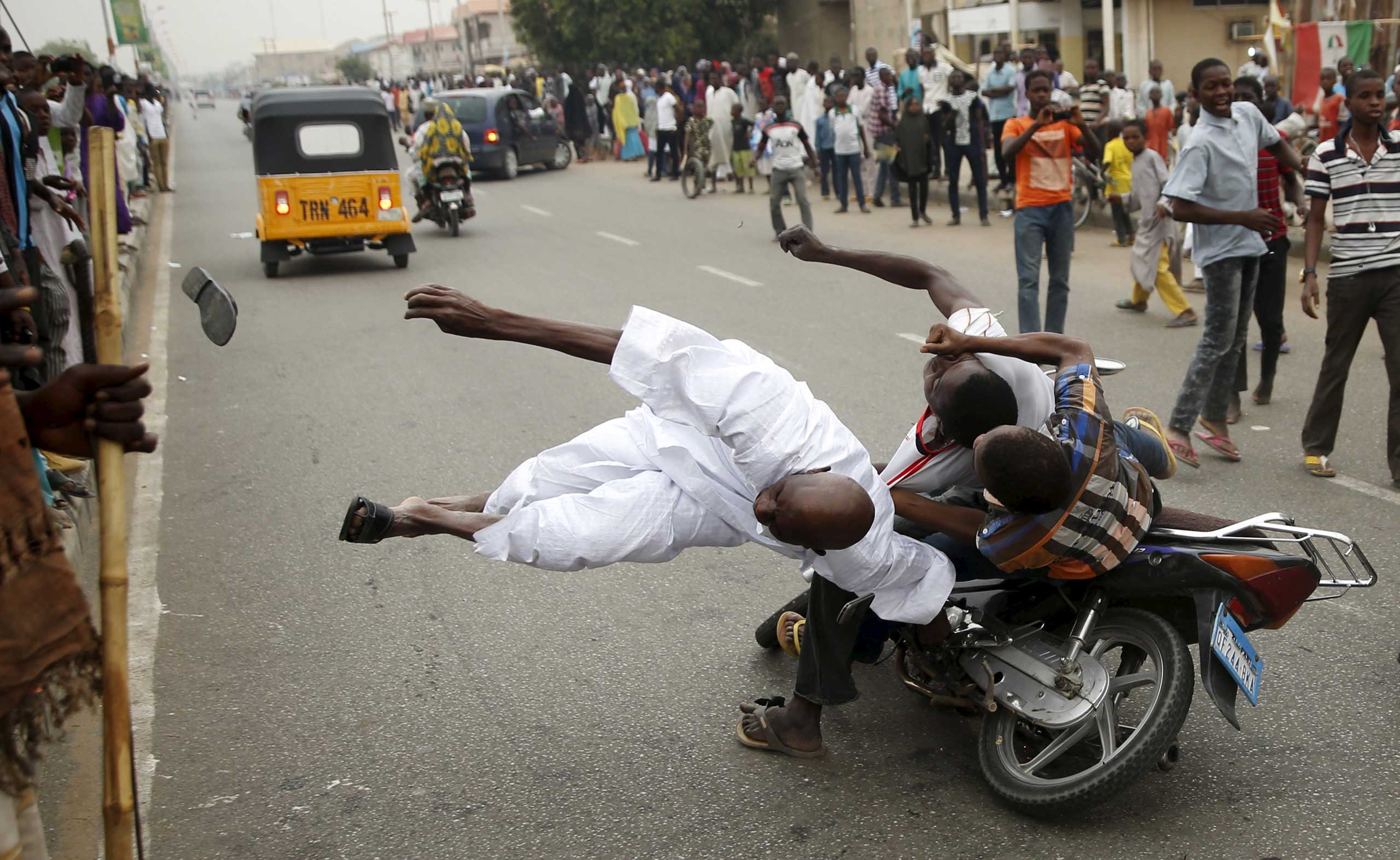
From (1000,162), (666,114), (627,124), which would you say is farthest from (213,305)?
(627,124)

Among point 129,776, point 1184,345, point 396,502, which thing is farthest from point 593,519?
point 1184,345

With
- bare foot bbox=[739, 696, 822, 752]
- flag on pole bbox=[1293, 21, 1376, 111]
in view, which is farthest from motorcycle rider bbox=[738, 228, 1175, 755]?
flag on pole bbox=[1293, 21, 1376, 111]

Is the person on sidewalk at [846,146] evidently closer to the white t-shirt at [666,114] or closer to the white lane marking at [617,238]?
the white lane marking at [617,238]

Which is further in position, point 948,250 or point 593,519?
point 948,250

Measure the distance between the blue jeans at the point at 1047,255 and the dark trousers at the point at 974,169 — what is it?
6.76m

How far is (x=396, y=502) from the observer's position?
5789 mm

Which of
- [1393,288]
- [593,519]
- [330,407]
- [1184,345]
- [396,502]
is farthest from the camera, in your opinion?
[1184,345]

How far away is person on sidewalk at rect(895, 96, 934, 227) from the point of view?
1445cm

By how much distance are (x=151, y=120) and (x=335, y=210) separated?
11.9 meters

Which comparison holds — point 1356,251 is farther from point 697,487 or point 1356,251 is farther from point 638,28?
point 638,28

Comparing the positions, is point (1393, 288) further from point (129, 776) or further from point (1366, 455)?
point (129, 776)

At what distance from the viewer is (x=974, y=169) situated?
49.8ft

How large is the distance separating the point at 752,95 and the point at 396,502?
Result: 20.1 m

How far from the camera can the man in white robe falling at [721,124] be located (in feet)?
62.6
